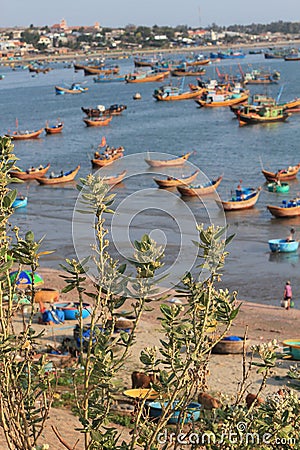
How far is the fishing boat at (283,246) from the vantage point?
21.6 m

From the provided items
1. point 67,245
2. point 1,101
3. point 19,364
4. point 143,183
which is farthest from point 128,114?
point 19,364

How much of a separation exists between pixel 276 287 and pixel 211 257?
15.8 m

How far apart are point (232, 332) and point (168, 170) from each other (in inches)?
830

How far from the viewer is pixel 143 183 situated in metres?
32.2

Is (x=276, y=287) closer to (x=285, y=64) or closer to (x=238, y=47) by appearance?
(x=285, y=64)

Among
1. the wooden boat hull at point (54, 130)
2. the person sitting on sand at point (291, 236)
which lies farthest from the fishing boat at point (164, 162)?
the wooden boat hull at point (54, 130)

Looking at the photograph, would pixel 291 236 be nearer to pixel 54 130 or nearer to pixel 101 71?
pixel 54 130

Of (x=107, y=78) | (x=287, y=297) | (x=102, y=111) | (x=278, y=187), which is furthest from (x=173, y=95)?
(x=287, y=297)

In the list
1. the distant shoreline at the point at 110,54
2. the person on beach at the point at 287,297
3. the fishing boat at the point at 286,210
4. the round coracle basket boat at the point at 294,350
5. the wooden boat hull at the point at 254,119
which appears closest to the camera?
the round coracle basket boat at the point at 294,350

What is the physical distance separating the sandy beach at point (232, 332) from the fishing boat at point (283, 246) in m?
4.03

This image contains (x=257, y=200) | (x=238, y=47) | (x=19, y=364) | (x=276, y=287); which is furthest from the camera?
(x=238, y=47)

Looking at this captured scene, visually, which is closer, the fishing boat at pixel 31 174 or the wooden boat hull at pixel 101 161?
the fishing boat at pixel 31 174
